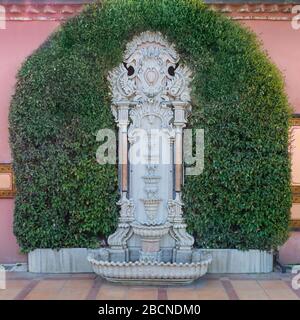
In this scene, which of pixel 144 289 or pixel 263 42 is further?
pixel 263 42

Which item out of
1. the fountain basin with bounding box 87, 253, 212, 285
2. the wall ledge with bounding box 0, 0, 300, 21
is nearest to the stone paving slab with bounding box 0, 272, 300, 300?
the fountain basin with bounding box 87, 253, 212, 285

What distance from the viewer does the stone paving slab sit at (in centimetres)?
431

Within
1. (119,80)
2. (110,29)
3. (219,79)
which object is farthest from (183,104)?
(110,29)

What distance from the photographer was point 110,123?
506cm

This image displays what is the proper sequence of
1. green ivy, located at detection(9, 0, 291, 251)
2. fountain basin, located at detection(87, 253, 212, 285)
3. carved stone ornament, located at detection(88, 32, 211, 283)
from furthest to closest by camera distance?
1. carved stone ornament, located at detection(88, 32, 211, 283)
2. green ivy, located at detection(9, 0, 291, 251)
3. fountain basin, located at detection(87, 253, 212, 285)

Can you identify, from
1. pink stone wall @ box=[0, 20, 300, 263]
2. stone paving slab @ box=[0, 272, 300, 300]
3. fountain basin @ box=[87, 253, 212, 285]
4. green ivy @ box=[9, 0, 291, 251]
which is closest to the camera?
stone paving slab @ box=[0, 272, 300, 300]

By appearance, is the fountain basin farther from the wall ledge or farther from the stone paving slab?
the wall ledge

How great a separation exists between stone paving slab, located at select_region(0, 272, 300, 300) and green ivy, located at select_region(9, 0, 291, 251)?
15.3 inches

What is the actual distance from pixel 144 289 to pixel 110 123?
1.93 m

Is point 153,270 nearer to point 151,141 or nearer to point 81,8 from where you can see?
point 151,141

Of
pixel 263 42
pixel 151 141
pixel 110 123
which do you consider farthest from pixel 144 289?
pixel 263 42

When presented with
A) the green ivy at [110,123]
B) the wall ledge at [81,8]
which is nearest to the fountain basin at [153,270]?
the green ivy at [110,123]

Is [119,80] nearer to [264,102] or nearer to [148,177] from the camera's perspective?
[148,177]

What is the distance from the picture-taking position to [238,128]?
4930 millimetres
